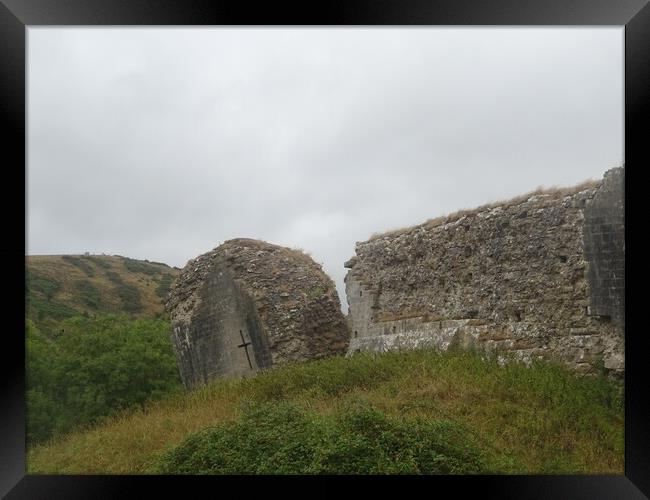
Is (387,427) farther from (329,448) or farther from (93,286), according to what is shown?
(93,286)

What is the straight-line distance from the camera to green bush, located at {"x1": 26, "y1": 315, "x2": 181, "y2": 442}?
12367 mm

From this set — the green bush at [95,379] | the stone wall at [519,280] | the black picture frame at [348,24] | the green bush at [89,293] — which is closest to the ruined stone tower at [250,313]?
the green bush at [95,379]

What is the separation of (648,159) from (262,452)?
15.0ft

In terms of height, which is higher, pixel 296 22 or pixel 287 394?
pixel 296 22

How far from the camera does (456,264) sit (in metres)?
11.6

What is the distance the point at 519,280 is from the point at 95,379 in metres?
8.47

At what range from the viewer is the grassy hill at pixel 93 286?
3172 centimetres

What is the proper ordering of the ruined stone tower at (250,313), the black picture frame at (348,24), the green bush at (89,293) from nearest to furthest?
the black picture frame at (348,24)
the ruined stone tower at (250,313)
the green bush at (89,293)

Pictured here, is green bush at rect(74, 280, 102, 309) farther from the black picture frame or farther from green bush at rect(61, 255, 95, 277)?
the black picture frame

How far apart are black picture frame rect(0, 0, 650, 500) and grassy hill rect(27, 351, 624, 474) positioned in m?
1.29

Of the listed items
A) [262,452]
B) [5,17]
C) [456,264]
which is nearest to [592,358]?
[456,264]

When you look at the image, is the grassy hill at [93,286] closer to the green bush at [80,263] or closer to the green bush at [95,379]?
the green bush at [80,263]

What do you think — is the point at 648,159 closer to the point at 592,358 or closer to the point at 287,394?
the point at 592,358

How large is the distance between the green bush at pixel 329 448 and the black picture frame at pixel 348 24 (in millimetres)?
1067
